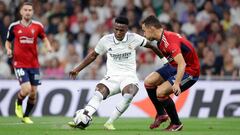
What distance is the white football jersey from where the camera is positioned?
16688mm

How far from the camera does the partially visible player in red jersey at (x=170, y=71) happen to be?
15781mm

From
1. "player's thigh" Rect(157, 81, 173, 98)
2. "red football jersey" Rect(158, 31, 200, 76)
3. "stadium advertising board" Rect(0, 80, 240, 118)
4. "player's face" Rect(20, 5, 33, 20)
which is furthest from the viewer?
"stadium advertising board" Rect(0, 80, 240, 118)

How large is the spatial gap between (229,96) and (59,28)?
256 inches

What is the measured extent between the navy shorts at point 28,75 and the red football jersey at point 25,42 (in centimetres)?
10

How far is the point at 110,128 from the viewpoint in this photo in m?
16.5

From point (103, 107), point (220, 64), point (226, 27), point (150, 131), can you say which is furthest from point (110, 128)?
point (226, 27)

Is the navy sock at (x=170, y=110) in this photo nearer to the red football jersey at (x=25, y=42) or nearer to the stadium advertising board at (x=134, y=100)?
the red football jersey at (x=25, y=42)

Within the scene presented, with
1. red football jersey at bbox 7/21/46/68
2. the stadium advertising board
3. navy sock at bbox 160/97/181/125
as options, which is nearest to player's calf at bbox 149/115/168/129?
navy sock at bbox 160/97/181/125

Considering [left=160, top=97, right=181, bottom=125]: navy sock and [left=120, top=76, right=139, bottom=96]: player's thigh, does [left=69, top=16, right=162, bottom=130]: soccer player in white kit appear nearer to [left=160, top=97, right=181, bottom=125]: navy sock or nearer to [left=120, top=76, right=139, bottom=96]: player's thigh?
[left=120, top=76, right=139, bottom=96]: player's thigh

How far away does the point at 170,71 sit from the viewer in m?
16.8

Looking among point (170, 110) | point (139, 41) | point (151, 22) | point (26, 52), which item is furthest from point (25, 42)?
point (170, 110)

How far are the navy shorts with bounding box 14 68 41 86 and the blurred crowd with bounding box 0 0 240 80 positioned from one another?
4.42 meters

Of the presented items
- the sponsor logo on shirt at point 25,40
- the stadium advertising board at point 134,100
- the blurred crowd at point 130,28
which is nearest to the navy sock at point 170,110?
the sponsor logo on shirt at point 25,40

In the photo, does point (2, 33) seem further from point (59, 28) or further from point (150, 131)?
point (150, 131)
